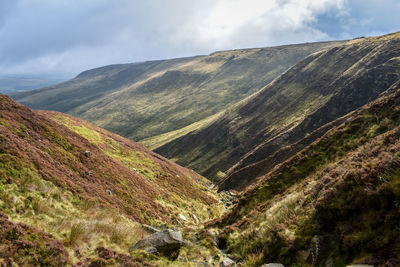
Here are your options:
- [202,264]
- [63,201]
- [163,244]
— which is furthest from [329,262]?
[63,201]

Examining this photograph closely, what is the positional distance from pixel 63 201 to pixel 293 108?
145m

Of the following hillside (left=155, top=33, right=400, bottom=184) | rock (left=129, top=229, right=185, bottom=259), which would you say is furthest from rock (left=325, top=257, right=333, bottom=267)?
hillside (left=155, top=33, right=400, bottom=184)

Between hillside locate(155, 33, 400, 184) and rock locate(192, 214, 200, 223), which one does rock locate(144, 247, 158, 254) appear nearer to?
rock locate(192, 214, 200, 223)

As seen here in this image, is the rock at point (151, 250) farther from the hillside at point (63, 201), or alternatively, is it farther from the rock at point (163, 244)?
the hillside at point (63, 201)

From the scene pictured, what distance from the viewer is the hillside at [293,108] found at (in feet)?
360

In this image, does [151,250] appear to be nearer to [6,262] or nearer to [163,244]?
[163,244]

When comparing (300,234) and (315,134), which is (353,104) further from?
(300,234)

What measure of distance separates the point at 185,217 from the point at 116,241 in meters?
18.3

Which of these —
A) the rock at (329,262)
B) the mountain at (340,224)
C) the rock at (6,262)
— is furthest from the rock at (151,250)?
the rock at (329,262)

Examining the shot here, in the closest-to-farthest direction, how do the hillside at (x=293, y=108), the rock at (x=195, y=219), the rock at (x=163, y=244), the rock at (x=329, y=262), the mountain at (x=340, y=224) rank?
the mountain at (x=340, y=224) → the rock at (x=329, y=262) → the rock at (x=163, y=244) → the rock at (x=195, y=219) → the hillside at (x=293, y=108)

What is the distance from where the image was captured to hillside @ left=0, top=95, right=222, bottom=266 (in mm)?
8906

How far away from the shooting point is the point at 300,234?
37.1 feet

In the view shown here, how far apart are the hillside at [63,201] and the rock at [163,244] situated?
0.90 meters

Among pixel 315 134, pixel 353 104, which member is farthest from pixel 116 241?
pixel 353 104
